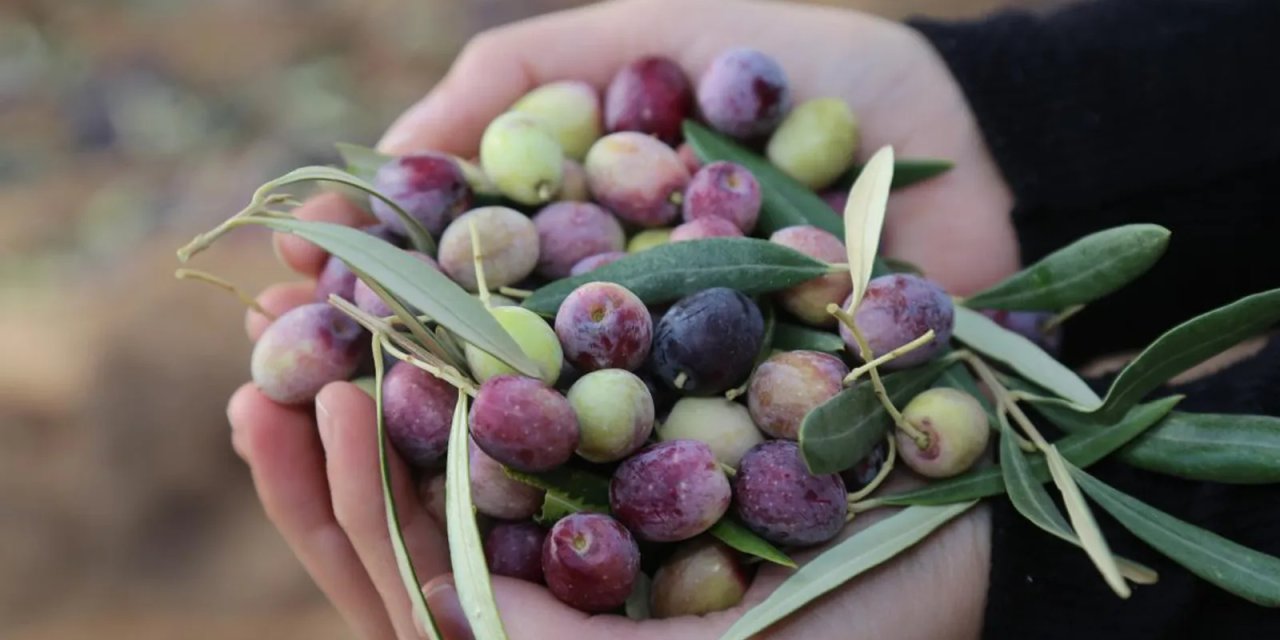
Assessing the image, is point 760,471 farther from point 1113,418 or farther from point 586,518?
point 1113,418

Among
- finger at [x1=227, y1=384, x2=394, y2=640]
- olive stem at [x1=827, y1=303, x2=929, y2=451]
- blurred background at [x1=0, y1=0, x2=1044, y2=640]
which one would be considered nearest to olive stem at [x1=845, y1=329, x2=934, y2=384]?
olive stem at [x1=827, y1=303, x2=929, y2=451]

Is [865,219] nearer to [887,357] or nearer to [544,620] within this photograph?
[887,357]

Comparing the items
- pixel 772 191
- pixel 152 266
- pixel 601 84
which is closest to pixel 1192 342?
pixel 772 191

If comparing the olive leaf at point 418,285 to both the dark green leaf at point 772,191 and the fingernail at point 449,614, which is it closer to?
the fingernail at point 449,614

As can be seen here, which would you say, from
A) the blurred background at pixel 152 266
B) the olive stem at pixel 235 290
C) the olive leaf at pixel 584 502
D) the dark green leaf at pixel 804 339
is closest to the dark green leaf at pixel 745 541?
the olive leaf at pixel 584 502

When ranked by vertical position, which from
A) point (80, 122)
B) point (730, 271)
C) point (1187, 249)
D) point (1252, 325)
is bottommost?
point (1187, 249)

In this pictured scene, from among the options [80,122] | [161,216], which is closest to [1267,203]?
[161,216]

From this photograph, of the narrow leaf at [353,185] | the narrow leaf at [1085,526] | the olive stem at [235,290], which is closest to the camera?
the narrow leaf at [1085,526]
